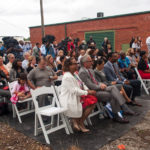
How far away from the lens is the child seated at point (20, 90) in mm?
4738

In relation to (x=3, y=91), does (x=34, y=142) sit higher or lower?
lower

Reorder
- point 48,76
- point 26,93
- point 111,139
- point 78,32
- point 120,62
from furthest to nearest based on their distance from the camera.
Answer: point 78,32 < point 120,62 < point 48,76 < point 26,93 < point 111,139

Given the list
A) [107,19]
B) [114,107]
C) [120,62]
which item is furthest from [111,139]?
[107,19]

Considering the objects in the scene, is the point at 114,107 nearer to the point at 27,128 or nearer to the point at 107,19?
the point at 27,128

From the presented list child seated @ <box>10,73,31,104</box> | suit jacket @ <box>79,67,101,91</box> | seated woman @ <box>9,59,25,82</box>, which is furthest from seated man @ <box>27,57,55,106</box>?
suit jacket @ <box>79,67,101,91</box>

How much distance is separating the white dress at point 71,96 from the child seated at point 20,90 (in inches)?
47.4

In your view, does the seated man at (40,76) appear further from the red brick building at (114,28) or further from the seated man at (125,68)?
the red brick building at (114,28)

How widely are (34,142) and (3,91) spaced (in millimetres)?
2087

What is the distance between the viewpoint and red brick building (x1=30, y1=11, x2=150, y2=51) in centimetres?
1658

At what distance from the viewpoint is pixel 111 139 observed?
151 inches

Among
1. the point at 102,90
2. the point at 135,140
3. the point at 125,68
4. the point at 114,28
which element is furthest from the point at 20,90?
the point at 114,28

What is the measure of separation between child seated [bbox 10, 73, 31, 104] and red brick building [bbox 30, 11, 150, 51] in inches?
541

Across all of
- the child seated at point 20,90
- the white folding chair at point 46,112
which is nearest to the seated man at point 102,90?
the white folding chair at point 46,112

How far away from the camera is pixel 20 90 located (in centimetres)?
502
